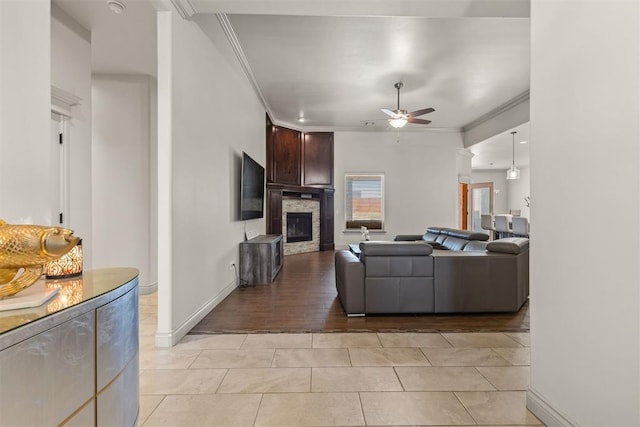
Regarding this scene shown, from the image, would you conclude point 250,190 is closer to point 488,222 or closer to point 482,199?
point 488,222

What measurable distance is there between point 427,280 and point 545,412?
1.65 m

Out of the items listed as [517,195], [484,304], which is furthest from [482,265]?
[517,195]

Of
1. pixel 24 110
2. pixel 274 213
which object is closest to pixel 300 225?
pixel 274 213

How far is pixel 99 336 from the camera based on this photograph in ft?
3.43

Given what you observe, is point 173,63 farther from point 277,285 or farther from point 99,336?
point 277,285

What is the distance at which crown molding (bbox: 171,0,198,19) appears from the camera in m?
2.56

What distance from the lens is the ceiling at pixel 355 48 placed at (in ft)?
9.00

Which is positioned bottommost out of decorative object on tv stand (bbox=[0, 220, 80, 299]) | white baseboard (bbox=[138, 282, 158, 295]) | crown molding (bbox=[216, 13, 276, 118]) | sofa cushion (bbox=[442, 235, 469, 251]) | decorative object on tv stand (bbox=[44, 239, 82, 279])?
white baseboard (bbox=[138, 282, 158, 295])

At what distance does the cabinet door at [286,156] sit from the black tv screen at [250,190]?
6.39ft

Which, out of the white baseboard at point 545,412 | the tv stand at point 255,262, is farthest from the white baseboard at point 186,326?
the white baseboard at point 545,412

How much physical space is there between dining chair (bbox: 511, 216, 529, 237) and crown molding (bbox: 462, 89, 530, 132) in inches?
105

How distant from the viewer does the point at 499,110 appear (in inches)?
267

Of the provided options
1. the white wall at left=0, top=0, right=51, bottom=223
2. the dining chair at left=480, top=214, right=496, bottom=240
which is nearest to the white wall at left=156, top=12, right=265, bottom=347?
the white wall at left=0, top=0, right=51, bottom=223

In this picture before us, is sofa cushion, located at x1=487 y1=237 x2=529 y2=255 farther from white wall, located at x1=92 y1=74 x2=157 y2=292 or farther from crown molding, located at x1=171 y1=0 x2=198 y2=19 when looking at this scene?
white wall, located at x1=92 y1=74 x2=157 y2=292
